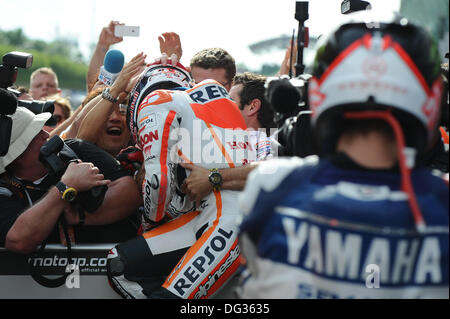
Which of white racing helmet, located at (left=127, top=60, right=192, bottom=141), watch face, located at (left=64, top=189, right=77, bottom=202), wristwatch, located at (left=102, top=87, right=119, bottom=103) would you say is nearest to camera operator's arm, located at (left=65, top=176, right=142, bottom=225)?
watch face, located at (left=64, top=189, right=77, bottom=202)

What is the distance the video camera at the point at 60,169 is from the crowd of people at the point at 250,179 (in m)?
0.04

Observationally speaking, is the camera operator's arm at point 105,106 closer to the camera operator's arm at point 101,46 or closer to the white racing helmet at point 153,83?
the white racing helmet at point 153,83

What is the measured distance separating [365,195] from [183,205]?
1871mm

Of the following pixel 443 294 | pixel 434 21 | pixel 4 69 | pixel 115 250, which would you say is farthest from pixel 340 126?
pixel 434 21

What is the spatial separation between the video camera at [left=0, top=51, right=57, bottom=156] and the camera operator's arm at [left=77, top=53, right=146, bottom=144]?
0.22m

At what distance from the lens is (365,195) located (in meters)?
1.50

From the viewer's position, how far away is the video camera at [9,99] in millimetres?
3234

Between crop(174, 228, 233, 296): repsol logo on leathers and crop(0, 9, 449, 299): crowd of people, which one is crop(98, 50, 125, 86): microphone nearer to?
crop(0, 9, 449, 299): crowd of people

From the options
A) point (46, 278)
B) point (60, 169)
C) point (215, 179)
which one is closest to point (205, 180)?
point (215, 179)

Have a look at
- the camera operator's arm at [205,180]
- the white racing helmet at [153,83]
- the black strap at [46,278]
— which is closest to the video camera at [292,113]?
the camera operator's arm at [205,180]

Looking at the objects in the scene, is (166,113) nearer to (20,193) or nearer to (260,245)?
(20,193)

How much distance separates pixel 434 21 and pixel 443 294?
19801 millimetres

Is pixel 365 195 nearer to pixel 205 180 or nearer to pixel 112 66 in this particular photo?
pixel 205 180
